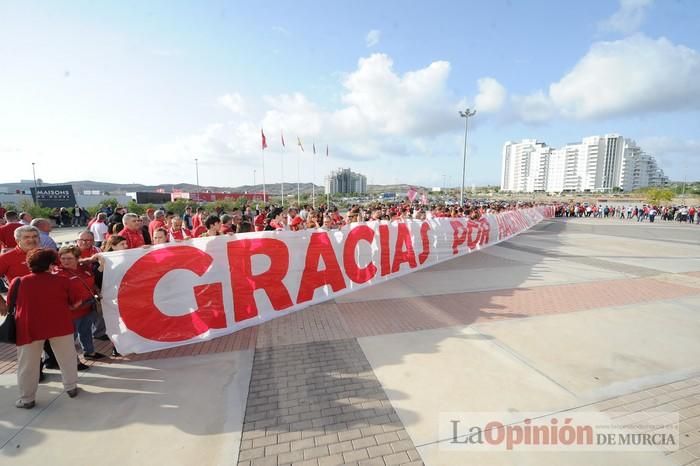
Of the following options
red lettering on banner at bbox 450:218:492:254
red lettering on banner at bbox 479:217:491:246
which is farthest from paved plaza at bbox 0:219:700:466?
red lettering on banner at bbox 479:217:491:246

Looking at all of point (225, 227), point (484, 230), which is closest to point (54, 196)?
point (225, 227)

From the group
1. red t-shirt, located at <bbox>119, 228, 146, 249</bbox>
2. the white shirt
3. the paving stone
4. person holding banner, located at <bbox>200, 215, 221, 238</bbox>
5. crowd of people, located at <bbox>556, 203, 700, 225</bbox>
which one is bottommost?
the paving stone

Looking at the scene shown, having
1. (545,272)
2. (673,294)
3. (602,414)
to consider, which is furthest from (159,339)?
(673,294)

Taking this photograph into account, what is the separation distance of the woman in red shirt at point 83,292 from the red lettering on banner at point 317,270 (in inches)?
121

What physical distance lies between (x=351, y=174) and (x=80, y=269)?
178 m

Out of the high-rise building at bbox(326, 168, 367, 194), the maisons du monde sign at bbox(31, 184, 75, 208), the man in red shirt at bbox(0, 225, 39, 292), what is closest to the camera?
the man in red shirt at bbox(0, 225, 39, 292)

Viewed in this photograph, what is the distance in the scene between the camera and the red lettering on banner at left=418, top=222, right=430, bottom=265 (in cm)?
949

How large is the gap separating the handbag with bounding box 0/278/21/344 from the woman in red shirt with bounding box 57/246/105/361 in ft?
1.56

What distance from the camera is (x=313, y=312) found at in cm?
593

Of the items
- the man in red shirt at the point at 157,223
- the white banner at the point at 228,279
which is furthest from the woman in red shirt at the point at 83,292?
the man in red shirt at the point at 157,223

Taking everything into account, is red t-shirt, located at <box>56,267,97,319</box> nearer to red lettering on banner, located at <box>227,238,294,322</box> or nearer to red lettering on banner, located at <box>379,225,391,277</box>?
red lettering on banner, located at <box>227,238,294,322</box>

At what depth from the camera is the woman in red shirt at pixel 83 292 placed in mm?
3762

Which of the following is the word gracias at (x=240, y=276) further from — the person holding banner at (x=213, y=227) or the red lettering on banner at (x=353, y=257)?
the person holding banner at (x=213, y=227)

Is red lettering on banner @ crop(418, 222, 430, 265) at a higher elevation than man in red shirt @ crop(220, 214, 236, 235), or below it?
below
